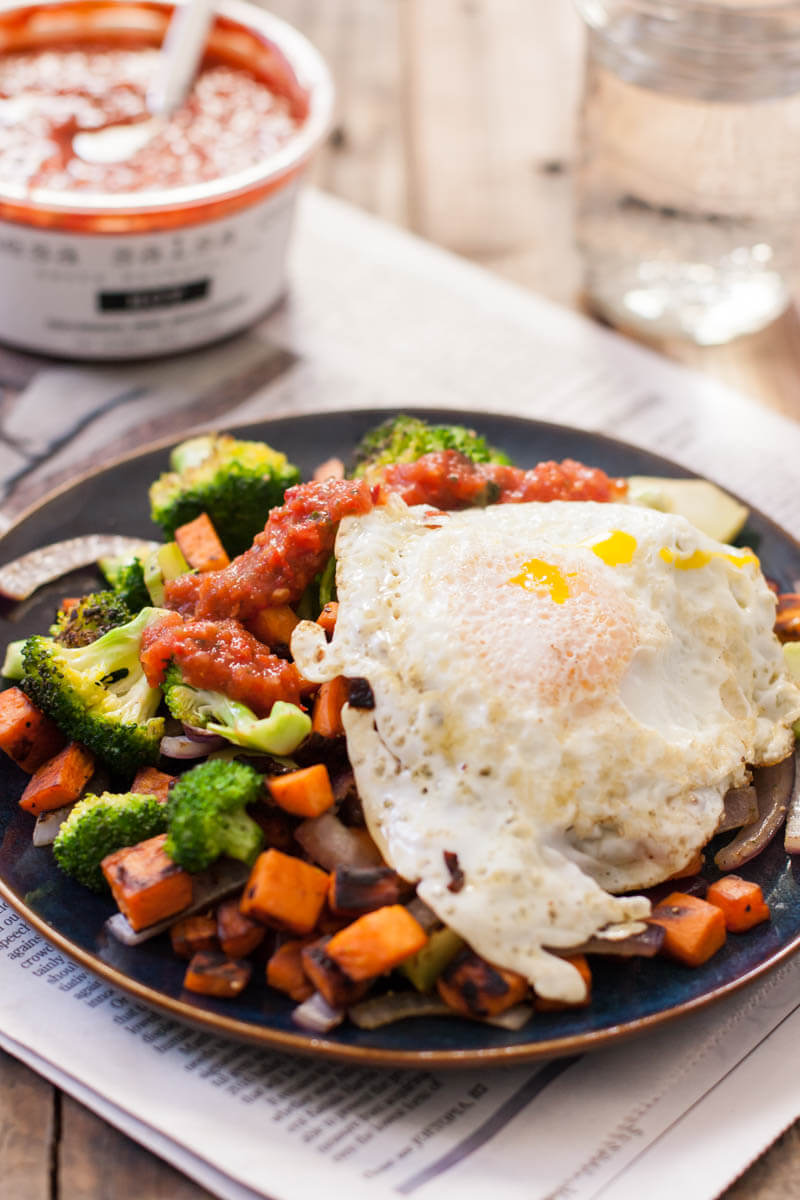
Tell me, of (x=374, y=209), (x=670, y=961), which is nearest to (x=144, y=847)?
(x=670, y=961)

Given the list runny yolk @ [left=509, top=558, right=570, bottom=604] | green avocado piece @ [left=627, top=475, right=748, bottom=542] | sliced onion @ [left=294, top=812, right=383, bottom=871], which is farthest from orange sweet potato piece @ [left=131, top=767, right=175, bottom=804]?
green avocado piece @ [left=627, top=475, right=748, bottom=542]

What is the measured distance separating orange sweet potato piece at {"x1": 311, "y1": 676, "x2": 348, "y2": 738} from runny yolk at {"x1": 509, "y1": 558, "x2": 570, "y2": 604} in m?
0.47

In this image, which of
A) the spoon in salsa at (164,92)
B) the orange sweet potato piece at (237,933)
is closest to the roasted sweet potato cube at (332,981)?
the orange sweet potato piece at (237,933)

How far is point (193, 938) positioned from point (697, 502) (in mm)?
2042

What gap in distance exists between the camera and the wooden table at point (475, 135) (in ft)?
19.3

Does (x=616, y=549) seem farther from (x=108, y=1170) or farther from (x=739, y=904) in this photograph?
(x=108, y=1170)

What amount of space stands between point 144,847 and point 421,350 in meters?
3.25

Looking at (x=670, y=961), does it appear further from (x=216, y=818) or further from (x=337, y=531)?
(x=337, y=531)

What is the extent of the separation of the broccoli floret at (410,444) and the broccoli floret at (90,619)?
828mm

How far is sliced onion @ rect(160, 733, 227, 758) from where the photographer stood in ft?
9.45

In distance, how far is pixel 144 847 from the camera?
267 cm

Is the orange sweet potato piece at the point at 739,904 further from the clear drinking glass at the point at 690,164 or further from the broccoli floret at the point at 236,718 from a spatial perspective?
the clear drinking glass at the point at 690,164

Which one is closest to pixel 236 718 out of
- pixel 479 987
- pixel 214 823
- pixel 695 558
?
pixel 214 823

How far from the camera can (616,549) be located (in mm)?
3012
